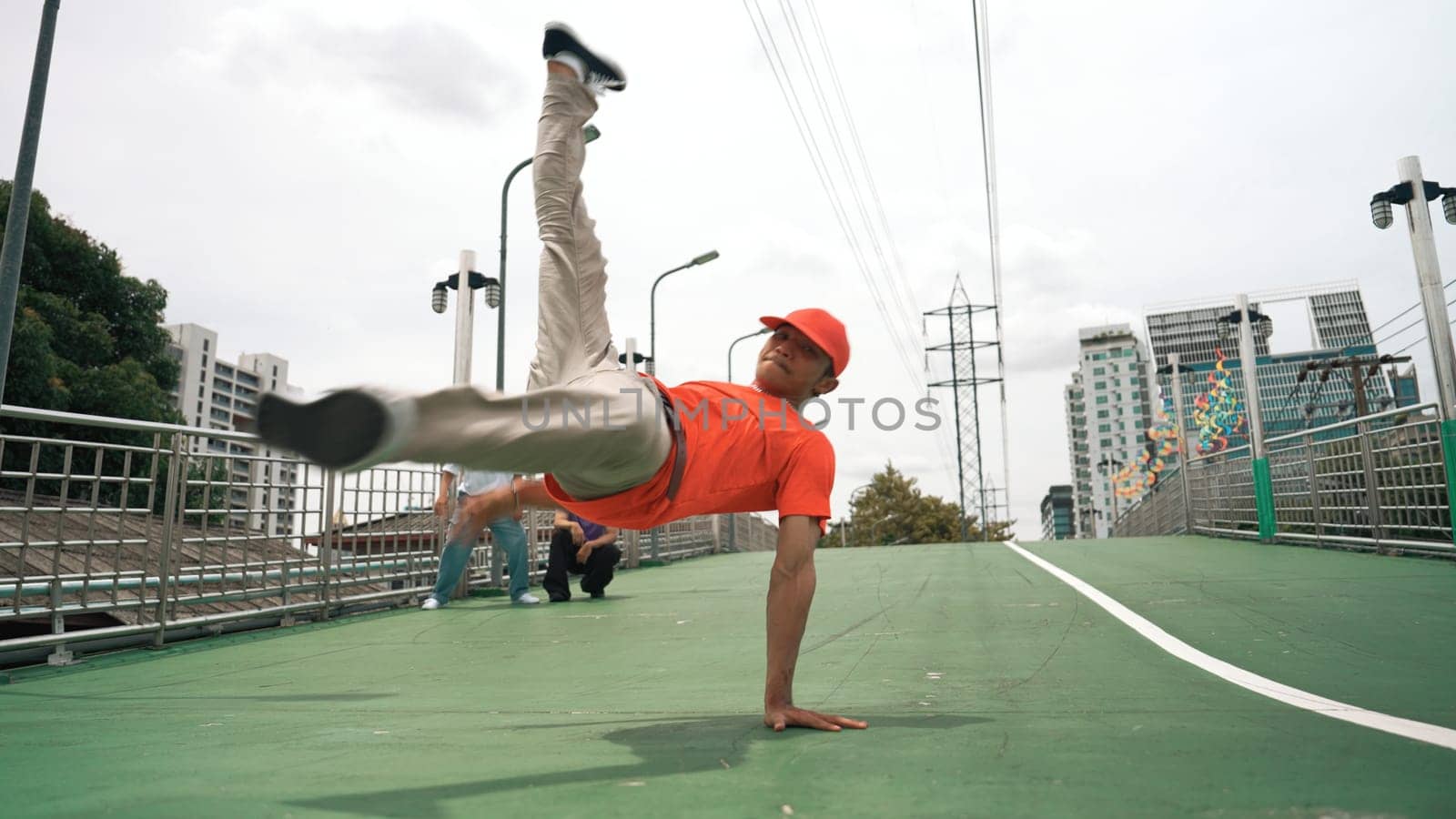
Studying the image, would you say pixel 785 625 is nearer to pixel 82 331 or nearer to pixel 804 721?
pixel 804 721

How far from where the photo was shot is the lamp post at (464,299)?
12.0m

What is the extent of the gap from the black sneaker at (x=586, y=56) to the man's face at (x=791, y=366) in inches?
46.1

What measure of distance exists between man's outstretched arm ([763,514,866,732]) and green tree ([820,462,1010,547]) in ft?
169

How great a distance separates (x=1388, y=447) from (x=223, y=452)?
494 inches

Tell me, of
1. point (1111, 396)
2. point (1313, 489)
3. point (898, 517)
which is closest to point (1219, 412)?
point (898, 517)

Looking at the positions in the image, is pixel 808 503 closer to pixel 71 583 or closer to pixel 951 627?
pixel 951 627

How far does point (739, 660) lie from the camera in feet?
16.5

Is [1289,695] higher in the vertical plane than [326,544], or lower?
lower

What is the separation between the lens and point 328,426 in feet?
6.86

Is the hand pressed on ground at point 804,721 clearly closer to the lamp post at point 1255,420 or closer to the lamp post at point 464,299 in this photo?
the lamp post at point 464,299

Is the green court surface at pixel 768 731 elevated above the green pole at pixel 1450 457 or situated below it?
below

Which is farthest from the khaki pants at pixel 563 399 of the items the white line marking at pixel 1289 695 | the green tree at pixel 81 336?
the green tree at pixel 81 336

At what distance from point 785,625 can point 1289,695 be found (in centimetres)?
187

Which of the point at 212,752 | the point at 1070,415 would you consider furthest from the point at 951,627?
the point at 1070,415
